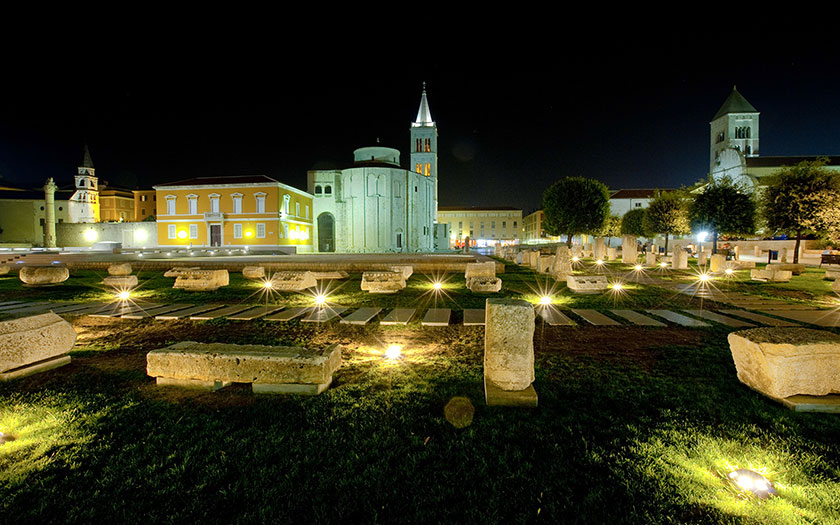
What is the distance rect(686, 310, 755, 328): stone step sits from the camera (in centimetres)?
686

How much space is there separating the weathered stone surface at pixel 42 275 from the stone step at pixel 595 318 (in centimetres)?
1652

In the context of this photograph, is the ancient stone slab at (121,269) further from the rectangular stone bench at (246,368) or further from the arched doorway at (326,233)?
the arched doorway at (326,233)

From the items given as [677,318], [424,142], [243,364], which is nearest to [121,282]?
[243,364]

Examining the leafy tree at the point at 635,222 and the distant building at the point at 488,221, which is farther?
the distant building at the point at 488,221

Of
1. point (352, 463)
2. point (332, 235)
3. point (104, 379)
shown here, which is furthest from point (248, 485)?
point (332, 235)

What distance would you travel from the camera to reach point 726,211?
1055 inches

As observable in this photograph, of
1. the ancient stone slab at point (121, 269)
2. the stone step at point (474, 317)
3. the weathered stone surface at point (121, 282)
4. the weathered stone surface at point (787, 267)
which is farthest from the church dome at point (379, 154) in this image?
the stone step at point (474, 317)

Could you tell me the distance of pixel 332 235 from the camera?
162 feet

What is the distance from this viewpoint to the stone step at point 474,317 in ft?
22.7

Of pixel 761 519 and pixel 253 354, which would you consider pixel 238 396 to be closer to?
pixel 253 354

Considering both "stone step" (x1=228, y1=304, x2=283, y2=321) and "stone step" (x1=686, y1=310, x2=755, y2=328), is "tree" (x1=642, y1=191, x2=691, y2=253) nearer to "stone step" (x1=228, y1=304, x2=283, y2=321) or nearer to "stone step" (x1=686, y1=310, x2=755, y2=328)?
"stone step" (x1=686, y1=310, x2=755, y2=328)

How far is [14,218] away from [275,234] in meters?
53.7

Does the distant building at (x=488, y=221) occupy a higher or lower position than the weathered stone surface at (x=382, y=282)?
higher

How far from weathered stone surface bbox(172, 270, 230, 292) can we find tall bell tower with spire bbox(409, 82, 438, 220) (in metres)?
46.7
